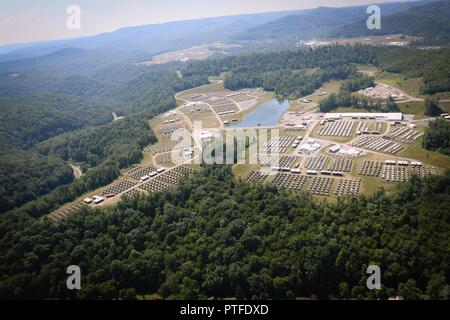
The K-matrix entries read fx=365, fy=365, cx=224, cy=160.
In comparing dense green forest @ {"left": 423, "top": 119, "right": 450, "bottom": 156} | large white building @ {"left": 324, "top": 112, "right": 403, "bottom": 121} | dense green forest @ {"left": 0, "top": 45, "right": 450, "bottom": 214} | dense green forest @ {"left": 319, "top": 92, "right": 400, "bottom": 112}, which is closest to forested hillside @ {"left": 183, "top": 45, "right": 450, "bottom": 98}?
dense green forest @ {"left": 0, "top": 45, "right": 450, "bottom": 214}

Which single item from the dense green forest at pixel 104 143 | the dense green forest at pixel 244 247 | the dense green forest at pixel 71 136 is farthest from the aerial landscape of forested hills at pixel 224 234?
the dense green forest at pixel 104 143

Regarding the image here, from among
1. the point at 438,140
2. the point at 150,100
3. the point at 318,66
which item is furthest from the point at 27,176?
the point at 318,66

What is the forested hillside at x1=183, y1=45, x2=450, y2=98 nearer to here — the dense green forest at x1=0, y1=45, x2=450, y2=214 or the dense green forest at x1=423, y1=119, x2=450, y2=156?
the dense green forest at x1=0, y1=45, x2=450, y2=214

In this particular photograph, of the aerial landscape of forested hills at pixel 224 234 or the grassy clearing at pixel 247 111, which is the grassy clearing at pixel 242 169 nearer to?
the aerial landscape of forested hills at pixel 224 234
